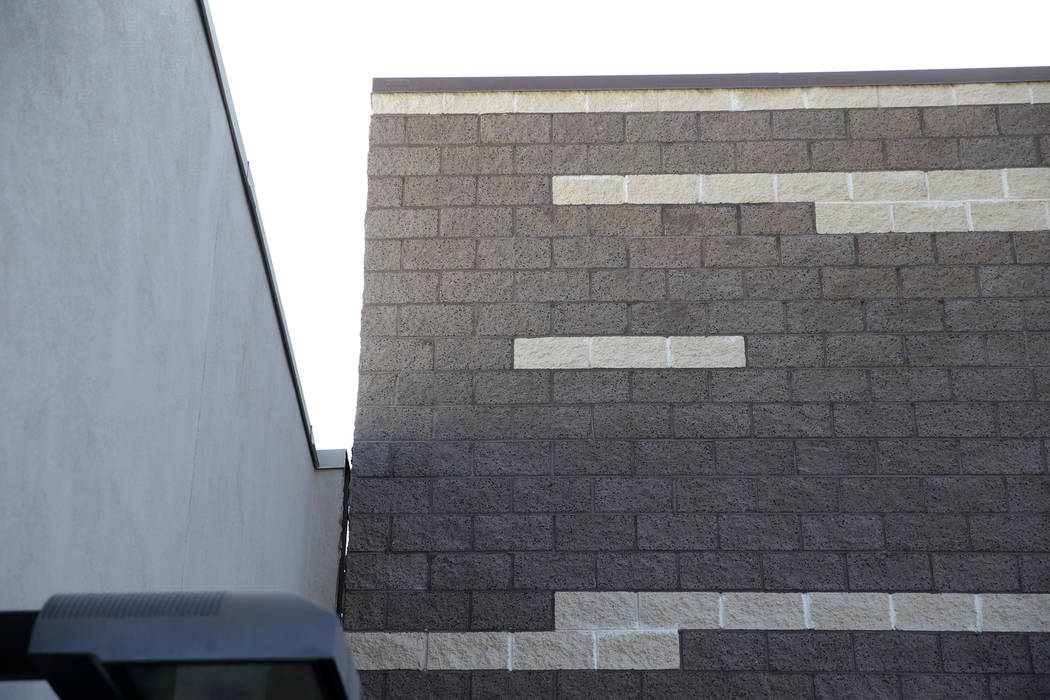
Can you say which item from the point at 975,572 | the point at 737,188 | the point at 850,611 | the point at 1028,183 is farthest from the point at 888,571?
the point at 1028,183

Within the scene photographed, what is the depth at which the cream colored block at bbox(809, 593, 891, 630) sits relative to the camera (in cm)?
534

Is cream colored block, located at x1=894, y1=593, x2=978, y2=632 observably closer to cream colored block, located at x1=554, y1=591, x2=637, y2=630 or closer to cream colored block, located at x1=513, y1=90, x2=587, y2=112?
cream colored block, located at x1=554, y1=591, x2=637, y2=630

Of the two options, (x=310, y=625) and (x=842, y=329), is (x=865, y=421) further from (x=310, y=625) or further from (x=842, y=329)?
(x=310, y=625)

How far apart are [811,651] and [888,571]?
20.5 inches

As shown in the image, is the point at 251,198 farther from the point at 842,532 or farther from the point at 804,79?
the point at 804,79

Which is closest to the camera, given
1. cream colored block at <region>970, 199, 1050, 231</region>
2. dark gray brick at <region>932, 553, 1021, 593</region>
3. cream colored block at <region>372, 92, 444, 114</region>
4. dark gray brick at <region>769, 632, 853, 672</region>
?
dark gray brick at <region>769, 632, 853, 672</region>

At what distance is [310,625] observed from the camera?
1.61m

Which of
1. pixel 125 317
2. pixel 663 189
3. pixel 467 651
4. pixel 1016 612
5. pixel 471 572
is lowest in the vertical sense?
pixel 467 651

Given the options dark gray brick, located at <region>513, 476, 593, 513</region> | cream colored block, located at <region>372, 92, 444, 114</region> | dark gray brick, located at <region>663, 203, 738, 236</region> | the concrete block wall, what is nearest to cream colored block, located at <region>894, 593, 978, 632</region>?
the concrete block wall

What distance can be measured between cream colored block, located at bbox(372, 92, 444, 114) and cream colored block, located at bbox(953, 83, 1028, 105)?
8.94 feet

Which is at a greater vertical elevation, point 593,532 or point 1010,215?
point 1010,215

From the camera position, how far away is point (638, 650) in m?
5.33

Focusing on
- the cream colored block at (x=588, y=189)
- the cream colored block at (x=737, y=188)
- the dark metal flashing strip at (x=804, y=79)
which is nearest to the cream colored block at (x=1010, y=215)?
the dark metal flashing strip at (x=804, y=79)

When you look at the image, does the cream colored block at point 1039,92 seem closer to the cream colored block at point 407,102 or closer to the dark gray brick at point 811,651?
the dark gray brick at point 811,651
